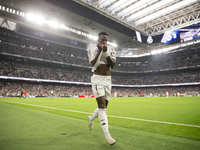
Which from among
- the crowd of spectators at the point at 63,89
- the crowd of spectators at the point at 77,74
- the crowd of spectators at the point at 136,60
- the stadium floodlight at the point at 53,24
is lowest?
the crowd of spectators at the point at 63,89

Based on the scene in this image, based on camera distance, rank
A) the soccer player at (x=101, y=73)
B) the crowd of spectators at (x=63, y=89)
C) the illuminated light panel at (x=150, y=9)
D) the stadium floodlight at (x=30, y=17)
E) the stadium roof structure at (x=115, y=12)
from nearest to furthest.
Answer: the soccer player at (x=101, y=73)
the stadium roof structure at (x=115, y=12)
the illuminated light panel at (x=150, y=9)
the stadium floodlight at (x=30, y=17)
the crowd of spectators at (x=63, y=89)

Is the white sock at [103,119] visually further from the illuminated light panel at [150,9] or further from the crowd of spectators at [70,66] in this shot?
the crowd of spectators at [70,66]

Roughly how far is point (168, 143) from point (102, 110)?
131 cm

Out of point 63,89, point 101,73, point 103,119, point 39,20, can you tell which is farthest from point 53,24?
point 103,119

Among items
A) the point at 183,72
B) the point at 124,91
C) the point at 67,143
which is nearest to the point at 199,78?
the point at 183,72

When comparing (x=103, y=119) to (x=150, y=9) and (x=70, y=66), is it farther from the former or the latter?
(x=70, y=66)

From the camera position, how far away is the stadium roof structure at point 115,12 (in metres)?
23.4

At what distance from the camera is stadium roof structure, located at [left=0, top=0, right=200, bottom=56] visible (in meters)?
23.4

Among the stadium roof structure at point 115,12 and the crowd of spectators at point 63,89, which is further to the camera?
the crowd of spectators at point 63,89

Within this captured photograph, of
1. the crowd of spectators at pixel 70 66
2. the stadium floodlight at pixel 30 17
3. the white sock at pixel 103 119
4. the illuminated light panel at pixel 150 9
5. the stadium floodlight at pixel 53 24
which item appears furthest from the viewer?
Result: the crowd of spectators at pixel 70 66

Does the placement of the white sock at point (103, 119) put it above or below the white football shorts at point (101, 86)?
below

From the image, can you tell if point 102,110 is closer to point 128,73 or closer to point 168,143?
point 168,143

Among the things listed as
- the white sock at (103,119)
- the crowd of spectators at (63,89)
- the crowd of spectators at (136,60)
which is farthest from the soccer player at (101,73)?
the crowd of spectators at (136,60)

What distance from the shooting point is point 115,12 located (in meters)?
28.2
